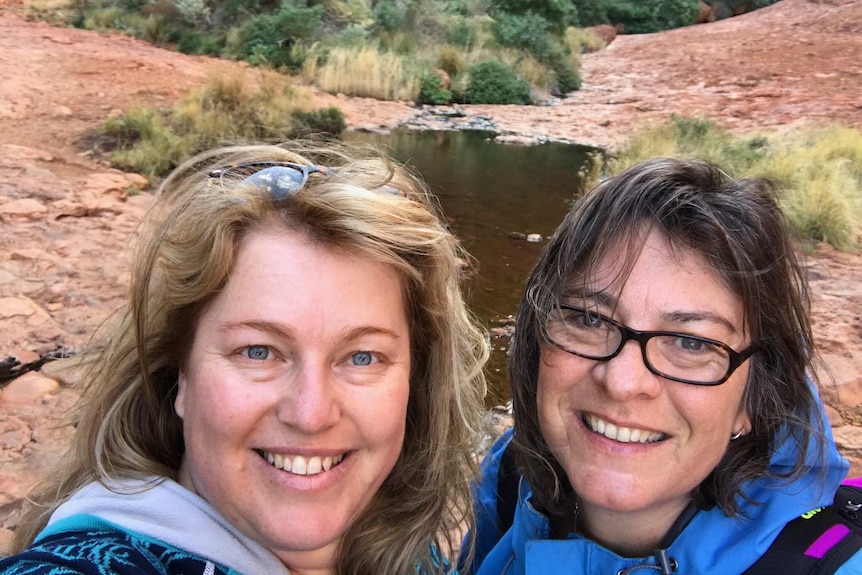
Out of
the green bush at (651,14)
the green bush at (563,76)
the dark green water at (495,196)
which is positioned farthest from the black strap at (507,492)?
the green bush at (651,14)

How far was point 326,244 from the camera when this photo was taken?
130 cm

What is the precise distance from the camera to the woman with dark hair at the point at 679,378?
141 cm

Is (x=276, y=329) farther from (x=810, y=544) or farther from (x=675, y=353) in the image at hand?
(x=810, y=544)

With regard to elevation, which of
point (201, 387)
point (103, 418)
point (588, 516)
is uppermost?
point (201, 387)

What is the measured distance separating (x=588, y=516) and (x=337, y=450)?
73 cm

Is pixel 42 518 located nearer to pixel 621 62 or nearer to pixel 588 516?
→ pixel 588 516

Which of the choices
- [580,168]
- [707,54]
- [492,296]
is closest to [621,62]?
[707,54]

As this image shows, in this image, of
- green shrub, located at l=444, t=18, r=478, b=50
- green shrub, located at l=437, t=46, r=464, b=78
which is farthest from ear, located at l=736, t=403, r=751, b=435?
green shrub, located at l=444, t=18, r=478, b=50

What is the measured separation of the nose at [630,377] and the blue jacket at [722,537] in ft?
0.95

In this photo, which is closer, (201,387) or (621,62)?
(201,387)

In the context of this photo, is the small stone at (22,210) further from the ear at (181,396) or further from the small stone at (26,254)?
the ear at (181,396)

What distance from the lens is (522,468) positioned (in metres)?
1.76

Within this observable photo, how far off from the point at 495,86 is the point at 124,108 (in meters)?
8.26

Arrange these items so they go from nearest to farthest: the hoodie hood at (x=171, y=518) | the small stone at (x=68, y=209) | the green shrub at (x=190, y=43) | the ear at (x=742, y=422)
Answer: the hoodie hood at (x=171, y=518), the ear at (x=742, y=422), the small stone at (x=68, y=209), the green shrub at (x=190, y=43)
